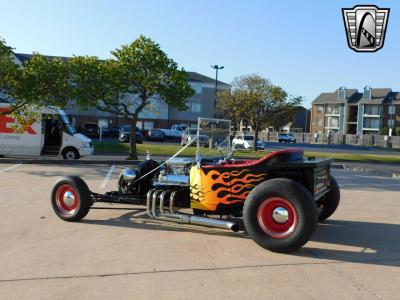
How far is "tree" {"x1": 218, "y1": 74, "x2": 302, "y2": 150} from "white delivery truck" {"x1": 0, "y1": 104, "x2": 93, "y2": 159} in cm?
1572

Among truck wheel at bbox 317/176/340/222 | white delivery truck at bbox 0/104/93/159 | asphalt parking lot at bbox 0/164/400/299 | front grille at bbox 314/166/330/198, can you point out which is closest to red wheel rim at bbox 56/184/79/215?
asphalt parking lot at bbox 0/164/400/299

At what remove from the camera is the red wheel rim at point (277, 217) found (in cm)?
555

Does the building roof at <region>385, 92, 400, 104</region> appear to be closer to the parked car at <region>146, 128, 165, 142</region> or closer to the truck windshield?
the parked car at <region>146, 128, 165, 142</region>

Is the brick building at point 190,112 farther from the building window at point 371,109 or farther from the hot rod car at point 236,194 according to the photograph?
the hot rod car at point 236,194

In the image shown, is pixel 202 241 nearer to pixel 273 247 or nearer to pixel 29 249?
pixel 273 247

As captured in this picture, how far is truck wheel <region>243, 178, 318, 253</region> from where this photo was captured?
538 cm

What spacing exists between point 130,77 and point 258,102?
48.8ft

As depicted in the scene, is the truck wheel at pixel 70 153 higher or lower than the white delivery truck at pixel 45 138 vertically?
lower

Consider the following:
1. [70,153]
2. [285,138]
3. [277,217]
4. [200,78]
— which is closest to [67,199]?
[277,217]

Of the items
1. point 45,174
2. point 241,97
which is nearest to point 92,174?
point 45,174

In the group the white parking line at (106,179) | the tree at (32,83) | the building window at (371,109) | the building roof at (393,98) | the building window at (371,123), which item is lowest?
the white parking line at (106,179)

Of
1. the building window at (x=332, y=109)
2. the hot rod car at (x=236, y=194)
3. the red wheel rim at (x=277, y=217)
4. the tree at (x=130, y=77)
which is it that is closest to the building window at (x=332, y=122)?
the building window at (x=332, y=109)

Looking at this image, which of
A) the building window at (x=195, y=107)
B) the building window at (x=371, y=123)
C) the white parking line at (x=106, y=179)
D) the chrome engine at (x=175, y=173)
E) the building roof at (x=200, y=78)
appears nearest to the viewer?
the chrome engine at (x=175, y=173)

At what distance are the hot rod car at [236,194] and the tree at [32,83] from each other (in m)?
11.5
